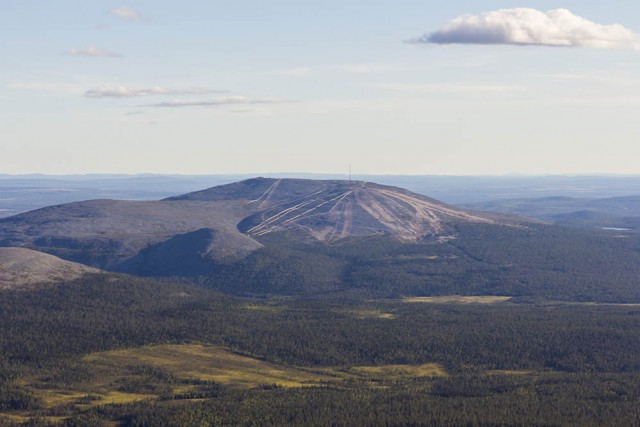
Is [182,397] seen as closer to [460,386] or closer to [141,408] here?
[141,408]

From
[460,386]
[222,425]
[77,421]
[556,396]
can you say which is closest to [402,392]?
[460,386]

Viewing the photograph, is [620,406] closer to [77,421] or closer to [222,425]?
[222,425]

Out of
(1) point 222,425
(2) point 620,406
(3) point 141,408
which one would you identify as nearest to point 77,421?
(3) point 141,408

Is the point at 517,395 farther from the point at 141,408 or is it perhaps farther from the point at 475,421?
the point at 141,408

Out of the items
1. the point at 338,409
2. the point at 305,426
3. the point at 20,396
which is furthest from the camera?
the point at 20,396

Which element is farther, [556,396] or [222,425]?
[556,396]

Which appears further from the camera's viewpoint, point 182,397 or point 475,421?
point 182,397

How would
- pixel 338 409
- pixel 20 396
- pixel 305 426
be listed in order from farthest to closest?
pixel 20 396 → pixel 338 409 → pixel 305 426

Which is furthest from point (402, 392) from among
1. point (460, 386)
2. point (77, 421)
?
point (77, 421)
